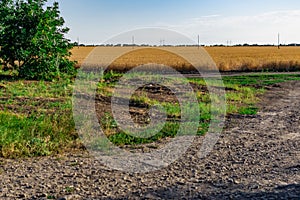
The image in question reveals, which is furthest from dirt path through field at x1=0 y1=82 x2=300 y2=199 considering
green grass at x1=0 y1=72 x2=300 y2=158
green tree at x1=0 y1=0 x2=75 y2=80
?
green tree at x1=0 y1=0 x2=75 y2=80

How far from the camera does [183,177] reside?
559 cm

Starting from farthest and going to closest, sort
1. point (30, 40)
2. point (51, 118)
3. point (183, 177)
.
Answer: point (30, 40) < point (51, 118) < point (183, 177)

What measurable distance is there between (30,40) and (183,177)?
1285 cm

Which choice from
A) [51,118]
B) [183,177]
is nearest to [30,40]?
[51,118]

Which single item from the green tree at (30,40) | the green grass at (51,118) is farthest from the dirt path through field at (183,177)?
the green tree at (30,40)

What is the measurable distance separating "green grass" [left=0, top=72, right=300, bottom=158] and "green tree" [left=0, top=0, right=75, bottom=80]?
2729 millimetres

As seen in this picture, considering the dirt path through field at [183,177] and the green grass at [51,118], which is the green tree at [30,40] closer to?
the green grass at [51,118]

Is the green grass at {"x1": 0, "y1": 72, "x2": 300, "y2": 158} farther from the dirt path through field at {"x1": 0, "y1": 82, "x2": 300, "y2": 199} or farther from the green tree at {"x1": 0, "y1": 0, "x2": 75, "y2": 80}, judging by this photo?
the green tree at {"x1": 0, "y1": 0, "x2": 75, "y2": 80}

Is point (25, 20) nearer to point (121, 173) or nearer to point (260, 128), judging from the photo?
point (260, 128)

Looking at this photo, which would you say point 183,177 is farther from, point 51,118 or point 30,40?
point 30,40

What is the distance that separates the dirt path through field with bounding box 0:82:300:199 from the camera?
4.93 metres

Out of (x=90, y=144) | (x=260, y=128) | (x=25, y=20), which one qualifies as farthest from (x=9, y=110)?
(x=25, y=20)

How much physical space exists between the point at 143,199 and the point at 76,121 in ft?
13.3

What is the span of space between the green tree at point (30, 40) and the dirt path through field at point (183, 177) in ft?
36.2
